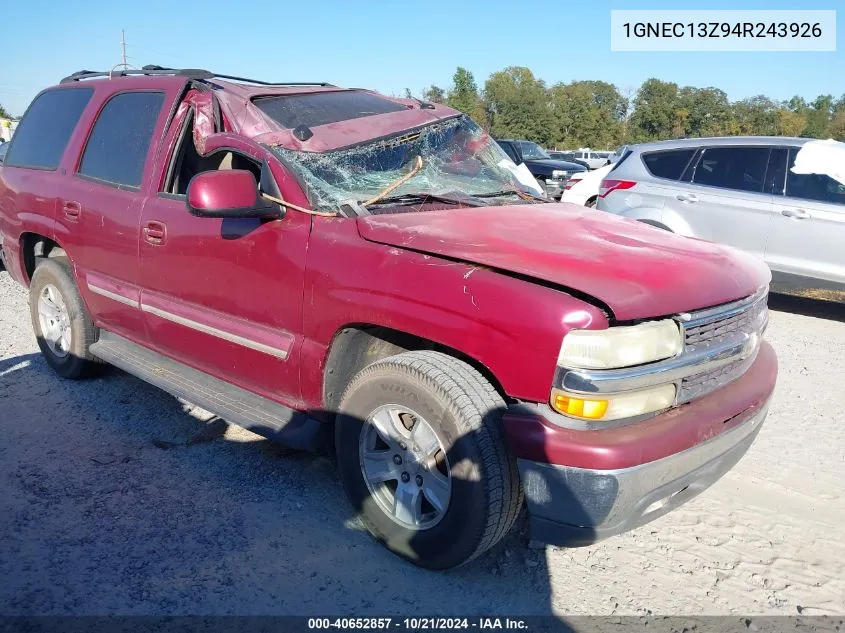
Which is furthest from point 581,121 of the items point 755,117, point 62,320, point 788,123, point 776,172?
point 62,320

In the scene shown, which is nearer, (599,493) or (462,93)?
(599,493)

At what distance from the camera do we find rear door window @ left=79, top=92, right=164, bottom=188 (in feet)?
13.1

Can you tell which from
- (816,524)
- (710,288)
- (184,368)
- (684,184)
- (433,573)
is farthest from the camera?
(684,184)

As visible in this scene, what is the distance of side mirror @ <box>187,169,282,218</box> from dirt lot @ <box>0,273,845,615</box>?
54.3 inches

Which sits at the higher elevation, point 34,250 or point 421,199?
point 421,199

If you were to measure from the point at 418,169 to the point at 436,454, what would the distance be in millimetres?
1557

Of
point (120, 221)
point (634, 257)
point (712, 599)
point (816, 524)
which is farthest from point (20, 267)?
point (816, 524)

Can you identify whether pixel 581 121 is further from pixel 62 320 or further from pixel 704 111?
pixel 62 320

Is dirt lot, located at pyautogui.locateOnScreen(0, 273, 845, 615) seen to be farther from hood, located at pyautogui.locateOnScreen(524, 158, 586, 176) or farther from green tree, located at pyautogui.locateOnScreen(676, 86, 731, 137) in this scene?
green tree, located at pyautogui.locateOnScreen(676, 86, 731, 137)

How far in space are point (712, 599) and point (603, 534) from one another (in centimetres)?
68

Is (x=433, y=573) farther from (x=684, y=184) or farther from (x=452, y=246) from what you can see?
(x=684, y=184)

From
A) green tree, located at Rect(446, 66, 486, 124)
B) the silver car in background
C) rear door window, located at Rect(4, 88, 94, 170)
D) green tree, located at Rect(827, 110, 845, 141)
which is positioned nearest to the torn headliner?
rear door window, located at Rect(4, 88, 94, 170)

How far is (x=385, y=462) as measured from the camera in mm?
2879

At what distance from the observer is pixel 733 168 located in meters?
7.25
